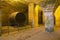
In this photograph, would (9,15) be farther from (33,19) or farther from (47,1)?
(47,1)

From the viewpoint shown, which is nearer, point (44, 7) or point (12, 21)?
point (44, 7)

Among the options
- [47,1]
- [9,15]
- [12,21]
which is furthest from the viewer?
[9,15]

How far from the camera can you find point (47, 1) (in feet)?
21.5

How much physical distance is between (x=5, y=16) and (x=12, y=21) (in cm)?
88

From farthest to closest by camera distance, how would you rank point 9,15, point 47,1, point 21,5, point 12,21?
point 21,5 < point 9,15 < point 12,21 < point 47,1

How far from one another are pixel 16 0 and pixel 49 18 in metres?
3.65

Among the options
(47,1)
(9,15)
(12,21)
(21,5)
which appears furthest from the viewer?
(21,5)

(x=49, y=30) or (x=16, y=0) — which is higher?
(x=16, y=0)

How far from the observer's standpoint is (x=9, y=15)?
966 centimetres

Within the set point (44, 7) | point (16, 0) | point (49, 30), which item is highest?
point (16, 0)

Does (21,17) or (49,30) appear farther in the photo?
(21,17)

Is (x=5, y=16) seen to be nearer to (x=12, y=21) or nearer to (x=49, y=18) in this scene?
(x=12, y=21)

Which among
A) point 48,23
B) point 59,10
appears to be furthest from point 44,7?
point 59,10

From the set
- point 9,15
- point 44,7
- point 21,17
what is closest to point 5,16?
point 9,15
